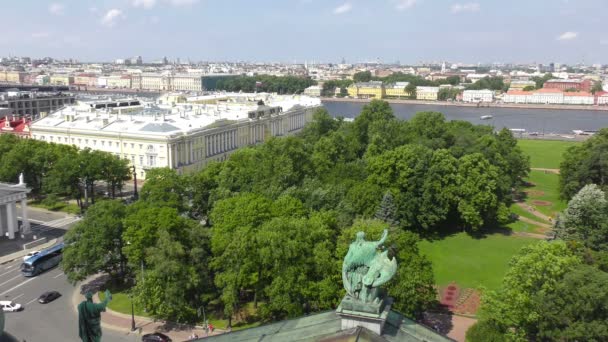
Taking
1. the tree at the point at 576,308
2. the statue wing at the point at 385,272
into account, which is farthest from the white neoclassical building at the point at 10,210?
the statue wing at the point at 385,272

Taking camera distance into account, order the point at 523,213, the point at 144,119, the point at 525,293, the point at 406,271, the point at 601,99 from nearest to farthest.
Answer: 1. the point at 525,293
2. the point at 406,271
3. the point at 523,213
4. the point at 144,119
5. the point at 601,99

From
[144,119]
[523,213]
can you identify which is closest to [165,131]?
[144,119]

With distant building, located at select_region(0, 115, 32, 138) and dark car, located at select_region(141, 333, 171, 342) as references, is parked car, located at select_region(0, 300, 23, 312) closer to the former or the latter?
dark car, located at select_region(141, 333, 171, 342)

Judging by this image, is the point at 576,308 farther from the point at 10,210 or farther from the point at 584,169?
the point at 10,210

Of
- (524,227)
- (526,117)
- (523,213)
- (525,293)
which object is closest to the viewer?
(525,293)

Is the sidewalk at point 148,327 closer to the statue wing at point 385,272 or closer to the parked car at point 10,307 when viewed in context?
the parked car at point 10,307

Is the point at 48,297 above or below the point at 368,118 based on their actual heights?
below

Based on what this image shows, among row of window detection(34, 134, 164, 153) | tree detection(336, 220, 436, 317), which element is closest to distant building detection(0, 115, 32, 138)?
row of window detection(34, 134, 164, 153)
